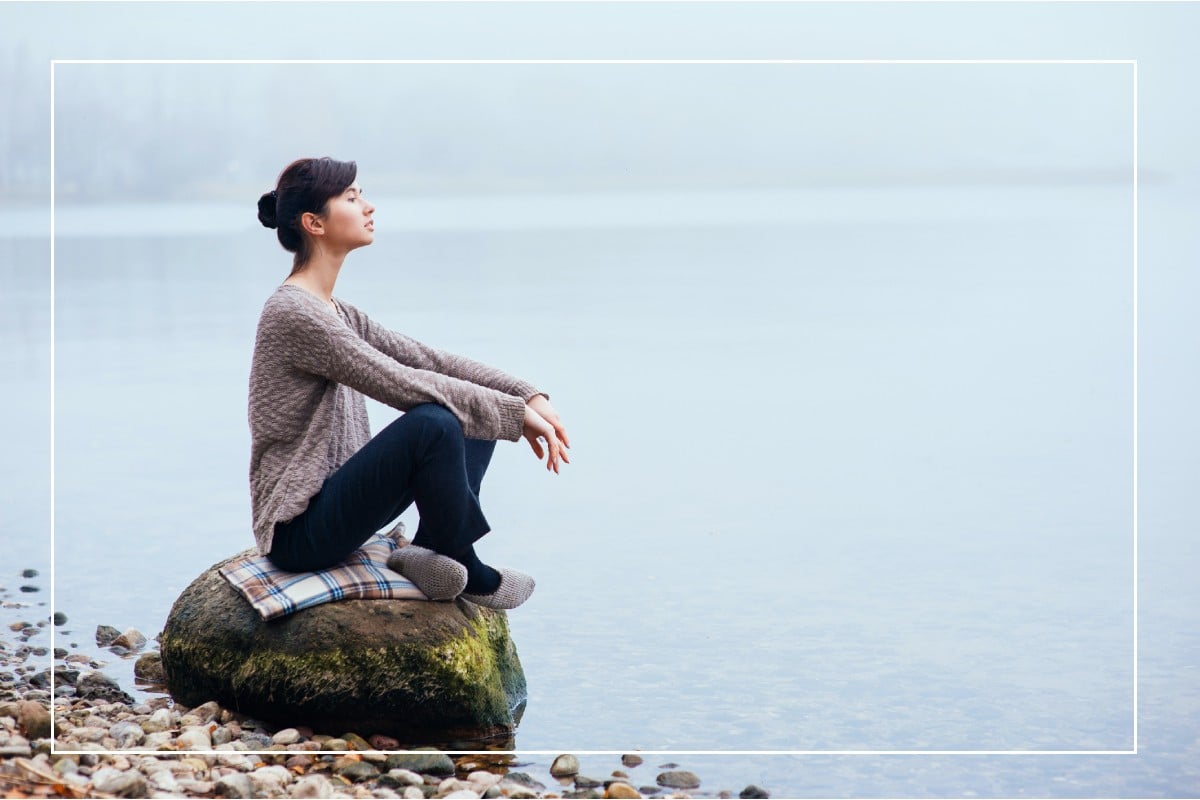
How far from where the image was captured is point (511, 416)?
3641 mm

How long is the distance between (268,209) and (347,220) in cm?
22

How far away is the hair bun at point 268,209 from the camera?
148 inches

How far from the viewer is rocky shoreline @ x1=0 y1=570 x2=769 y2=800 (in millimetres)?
3236

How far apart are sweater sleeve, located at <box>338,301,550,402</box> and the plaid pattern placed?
19.4 inches

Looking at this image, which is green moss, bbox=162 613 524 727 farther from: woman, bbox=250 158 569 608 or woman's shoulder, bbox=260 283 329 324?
woman's shoulder, bbox=260 283 329 324

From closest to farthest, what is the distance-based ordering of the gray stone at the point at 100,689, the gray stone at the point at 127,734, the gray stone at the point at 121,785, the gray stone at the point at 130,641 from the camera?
1. the gray stone at the point at 121,785
2. the gray stone at the point at 127,734
3. the gray stone at the point at 100,689
4. the gray stone at the point at 130,641

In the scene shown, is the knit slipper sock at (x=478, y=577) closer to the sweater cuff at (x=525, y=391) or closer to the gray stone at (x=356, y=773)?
the sweater cuff at (x=525, y=391)

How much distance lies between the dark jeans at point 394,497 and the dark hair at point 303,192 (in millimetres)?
514

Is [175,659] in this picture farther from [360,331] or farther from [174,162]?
[174,162]

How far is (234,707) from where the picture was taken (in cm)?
373

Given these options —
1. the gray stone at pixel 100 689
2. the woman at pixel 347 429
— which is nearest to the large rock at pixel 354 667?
the woman at pixel 347 429

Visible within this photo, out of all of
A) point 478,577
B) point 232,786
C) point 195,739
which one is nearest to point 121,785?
point 232,786

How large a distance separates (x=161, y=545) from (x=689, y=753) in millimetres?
2571

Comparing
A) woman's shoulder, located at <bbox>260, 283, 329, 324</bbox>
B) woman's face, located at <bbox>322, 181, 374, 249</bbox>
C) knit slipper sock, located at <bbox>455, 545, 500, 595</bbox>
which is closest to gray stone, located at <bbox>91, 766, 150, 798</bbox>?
knit slipper sock, located at <bbox>455, 545, 500, 595</bbox>
